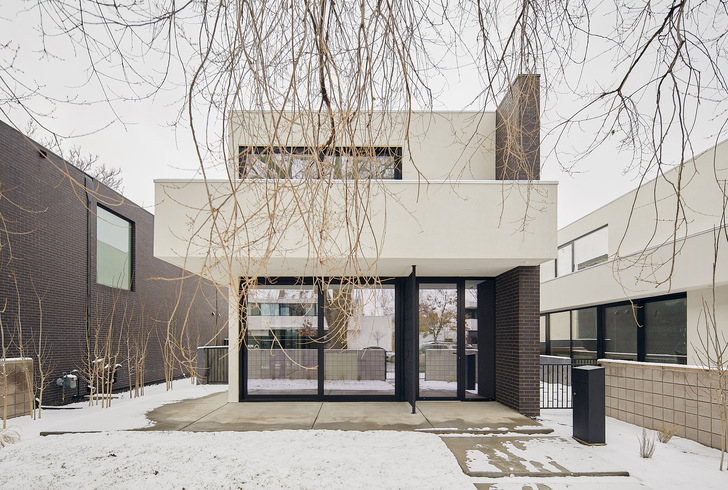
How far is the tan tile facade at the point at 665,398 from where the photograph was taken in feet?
20.9

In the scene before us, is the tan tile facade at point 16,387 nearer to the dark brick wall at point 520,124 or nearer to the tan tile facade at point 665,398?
the dark brick wall at point 520,124

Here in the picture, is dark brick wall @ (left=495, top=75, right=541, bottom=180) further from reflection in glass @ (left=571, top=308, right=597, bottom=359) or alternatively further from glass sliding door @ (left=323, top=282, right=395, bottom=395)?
reflection in glass @ (left=571, top=308, right=597, bottom=359)

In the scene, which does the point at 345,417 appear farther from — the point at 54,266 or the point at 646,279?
the point at 54,266

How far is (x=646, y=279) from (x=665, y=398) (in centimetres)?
178

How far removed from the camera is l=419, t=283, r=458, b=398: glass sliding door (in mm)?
9266

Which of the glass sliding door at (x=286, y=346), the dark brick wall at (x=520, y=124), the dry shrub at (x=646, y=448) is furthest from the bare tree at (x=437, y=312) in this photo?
the dry shrub at (x=646, y=448)

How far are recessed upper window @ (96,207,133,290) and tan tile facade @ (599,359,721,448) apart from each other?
10.9m

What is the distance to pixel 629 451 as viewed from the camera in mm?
6184

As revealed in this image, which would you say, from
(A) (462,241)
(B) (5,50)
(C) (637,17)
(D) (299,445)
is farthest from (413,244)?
(B) (5,50)

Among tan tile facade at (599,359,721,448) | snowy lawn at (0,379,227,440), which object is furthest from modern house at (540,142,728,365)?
snowy lawn at (0,379,227,440)

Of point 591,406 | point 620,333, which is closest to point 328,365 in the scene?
point 591,406

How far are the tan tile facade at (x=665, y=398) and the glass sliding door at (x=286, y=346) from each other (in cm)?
549

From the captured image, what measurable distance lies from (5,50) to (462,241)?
6203 millimetres

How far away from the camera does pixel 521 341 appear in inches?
316
